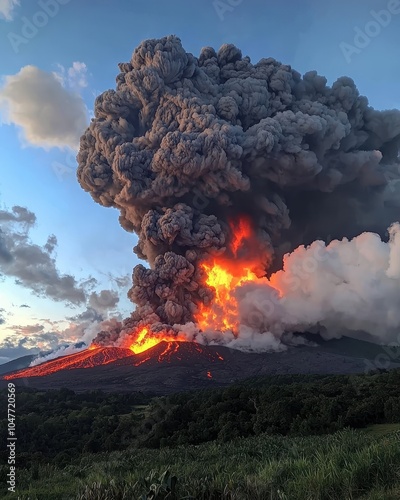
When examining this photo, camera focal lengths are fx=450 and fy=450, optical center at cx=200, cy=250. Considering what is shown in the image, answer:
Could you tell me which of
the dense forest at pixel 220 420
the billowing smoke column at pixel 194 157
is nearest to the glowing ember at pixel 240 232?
the billowing smoke column at pixel 194 157

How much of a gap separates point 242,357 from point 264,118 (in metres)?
46.7

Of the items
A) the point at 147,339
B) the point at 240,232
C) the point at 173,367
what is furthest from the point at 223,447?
the point at 240,232

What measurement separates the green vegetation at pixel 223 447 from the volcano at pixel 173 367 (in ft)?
70.8

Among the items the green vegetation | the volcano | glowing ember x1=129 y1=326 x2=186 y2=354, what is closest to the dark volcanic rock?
the volcano

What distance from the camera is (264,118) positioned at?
8831 centimetres

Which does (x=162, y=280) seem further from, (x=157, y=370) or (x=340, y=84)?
(x=340, y=84)

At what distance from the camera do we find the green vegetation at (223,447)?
21.3 feet

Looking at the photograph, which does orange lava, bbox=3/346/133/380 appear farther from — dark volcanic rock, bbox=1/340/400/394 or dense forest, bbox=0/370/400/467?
dense forest, bbox=0/370/400/467

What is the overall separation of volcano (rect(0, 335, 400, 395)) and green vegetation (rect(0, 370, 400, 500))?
70.8 ft

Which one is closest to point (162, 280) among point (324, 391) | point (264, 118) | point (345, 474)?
point (264, 118)

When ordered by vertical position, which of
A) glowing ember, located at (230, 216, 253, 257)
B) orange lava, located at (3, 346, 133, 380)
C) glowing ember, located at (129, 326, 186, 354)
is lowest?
orange lava, located at (3, 346, 133, 380)

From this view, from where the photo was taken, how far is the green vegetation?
6496 millimetres

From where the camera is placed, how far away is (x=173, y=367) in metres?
76.3

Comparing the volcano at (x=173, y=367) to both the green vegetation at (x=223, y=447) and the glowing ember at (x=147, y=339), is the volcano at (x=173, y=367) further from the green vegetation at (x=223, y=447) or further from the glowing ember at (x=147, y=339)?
the green vegetation at (x=223, y=447)
